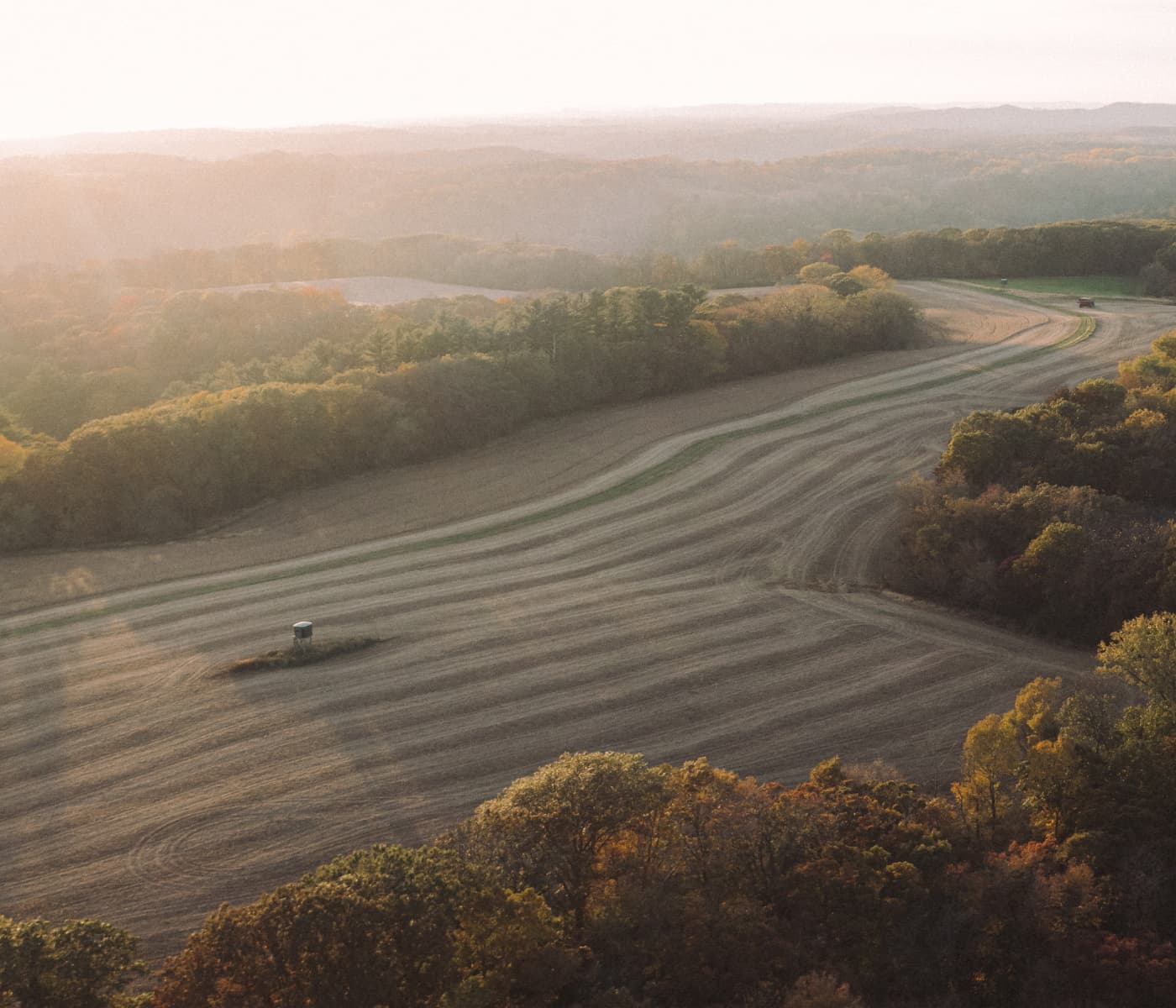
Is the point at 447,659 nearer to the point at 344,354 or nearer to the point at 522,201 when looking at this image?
the point at 344,354

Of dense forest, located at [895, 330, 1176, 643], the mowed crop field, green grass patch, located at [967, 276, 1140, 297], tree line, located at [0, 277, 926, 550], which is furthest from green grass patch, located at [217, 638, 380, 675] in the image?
green grass patch, located at [967, 276, 1140, 297]

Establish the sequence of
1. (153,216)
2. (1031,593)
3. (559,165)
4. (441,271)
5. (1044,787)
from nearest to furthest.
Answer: (1044,787) → (1031,593) → (441,271) → (153,216) → (559,165)

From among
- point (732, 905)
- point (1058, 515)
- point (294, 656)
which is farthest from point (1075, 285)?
point (732, 905)

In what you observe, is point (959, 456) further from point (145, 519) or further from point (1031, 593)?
point (145, 519)

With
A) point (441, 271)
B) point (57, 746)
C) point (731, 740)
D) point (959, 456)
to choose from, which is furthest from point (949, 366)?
point (441, 271)

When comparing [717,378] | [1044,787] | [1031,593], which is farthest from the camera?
[717,378]

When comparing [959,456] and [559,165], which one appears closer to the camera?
[959,456]

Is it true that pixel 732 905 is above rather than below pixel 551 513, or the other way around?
below

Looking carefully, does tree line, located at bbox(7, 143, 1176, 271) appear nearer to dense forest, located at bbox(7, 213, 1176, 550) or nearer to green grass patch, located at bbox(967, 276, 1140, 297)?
dense forest, located at bbox(7, 213, 1176, 550)
